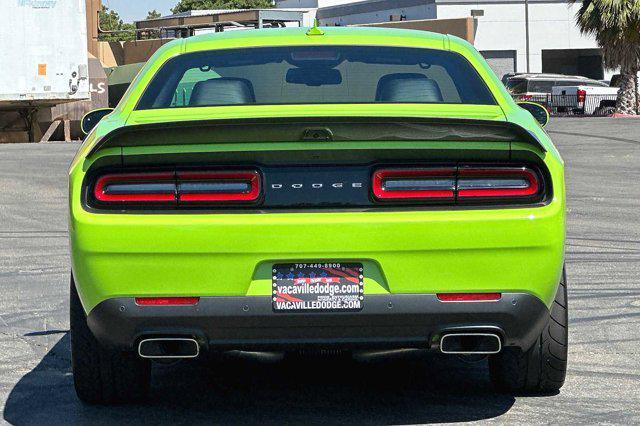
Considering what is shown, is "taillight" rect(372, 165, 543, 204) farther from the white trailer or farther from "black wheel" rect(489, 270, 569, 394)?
the white trailer

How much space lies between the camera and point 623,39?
138ft

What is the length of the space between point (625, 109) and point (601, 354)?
36858 millimetres

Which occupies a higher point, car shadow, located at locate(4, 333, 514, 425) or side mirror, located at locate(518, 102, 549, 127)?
side mirror, located at locate(518, 102, 549, 127)

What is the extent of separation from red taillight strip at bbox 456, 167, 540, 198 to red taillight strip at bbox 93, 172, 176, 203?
104 centimetres

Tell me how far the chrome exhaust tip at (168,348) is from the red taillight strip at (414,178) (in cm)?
87

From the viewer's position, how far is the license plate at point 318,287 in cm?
457

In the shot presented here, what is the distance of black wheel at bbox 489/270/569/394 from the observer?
5262 mm

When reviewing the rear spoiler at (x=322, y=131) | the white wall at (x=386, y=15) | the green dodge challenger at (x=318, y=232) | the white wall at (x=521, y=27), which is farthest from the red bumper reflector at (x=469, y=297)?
the white wall at (x=386, y=15)

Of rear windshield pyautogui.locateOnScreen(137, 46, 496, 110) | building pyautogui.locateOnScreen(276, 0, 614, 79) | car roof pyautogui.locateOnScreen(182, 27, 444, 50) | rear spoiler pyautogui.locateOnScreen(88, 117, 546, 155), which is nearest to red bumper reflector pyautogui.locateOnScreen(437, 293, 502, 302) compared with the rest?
rear spoiler pyautogui.locateOnScreen(88, 117, 546, 155)

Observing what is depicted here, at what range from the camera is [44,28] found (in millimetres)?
27047

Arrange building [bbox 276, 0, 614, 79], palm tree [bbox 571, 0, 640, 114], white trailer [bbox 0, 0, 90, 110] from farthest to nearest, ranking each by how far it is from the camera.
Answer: building [bbox 276, 0, 614, 79]
palm tree [bbox 571, 0, 640, 114]
white trailer [bbox 0, 0, 90, 110]

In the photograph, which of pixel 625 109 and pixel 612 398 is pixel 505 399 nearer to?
pixel 612 398

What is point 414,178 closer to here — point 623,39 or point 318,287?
point 318,287

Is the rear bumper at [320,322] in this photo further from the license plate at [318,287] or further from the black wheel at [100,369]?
the black wheel at [100,369]
